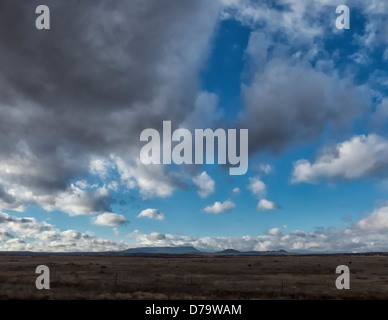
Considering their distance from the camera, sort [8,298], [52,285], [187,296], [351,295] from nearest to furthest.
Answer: [8,298] < [187,296] < [351,295] < [52,285]

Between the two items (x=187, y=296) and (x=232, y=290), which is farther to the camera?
(x=232, y=290)

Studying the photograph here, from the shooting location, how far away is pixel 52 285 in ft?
124
